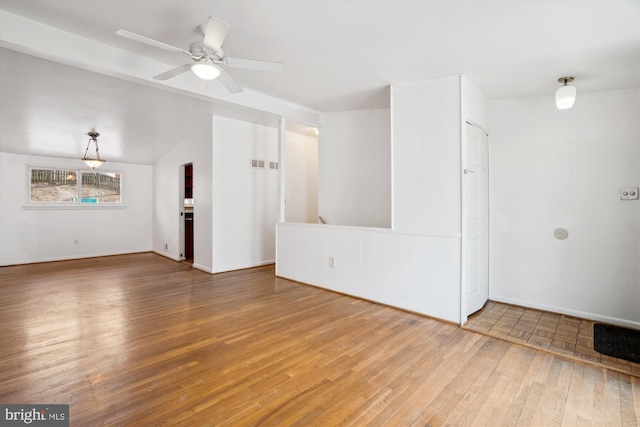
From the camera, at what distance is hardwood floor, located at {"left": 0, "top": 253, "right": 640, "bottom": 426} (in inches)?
69.9

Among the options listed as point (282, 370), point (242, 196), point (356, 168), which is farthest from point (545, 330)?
point (242, 196)

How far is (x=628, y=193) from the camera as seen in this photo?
3178 mm

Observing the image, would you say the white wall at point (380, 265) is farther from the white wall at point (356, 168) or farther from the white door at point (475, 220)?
the white wall at point (356, 168)

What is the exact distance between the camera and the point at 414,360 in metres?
2.37

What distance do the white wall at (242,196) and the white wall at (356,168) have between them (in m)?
1.30

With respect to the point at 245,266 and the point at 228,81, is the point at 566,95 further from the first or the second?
the point at 245,266

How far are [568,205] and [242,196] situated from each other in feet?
15.8

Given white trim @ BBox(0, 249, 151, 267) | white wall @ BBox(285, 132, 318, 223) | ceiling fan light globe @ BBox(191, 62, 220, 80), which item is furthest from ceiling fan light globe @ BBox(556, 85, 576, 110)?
white trim @ BBox(0, 249, 151, 267)

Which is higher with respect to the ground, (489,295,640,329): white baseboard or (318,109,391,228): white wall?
(318,109,391,228): white wall

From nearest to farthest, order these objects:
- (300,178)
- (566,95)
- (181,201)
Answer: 1. (566,95)
2. (300,178)
3. (181,201)

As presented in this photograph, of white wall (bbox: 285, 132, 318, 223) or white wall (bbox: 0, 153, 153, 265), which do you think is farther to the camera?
white wall (bbox: 285, 132, 318, 223)

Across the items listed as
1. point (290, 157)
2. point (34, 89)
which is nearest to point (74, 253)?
point (34, 89)

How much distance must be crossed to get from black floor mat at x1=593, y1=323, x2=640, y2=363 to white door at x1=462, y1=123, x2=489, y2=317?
1041 millimetres

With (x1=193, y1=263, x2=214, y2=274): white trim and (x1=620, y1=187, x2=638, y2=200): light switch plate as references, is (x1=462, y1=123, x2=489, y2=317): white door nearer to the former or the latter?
(x1=620, y1=187, x2=638, y2=200): light switch plate
